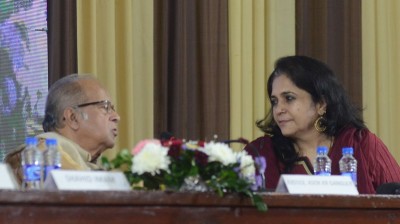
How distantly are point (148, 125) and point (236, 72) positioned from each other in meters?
0.55

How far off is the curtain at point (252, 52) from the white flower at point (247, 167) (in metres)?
2.43

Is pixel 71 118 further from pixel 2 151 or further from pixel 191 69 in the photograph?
pixel 191 69

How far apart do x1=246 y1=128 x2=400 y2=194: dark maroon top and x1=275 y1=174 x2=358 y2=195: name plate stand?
3.96 feet

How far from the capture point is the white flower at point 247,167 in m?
2.45

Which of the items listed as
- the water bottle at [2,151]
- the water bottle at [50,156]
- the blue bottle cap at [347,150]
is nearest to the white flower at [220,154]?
the water bottle at [50,156]

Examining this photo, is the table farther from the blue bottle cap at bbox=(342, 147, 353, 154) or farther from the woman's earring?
the woman's earring

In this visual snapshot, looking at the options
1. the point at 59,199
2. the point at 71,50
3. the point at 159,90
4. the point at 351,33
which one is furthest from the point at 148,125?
the point at 59,199

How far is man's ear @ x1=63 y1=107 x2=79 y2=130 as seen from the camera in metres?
3.86

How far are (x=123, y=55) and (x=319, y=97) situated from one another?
97 centimetres

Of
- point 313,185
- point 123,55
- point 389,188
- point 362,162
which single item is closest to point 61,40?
point 123,55

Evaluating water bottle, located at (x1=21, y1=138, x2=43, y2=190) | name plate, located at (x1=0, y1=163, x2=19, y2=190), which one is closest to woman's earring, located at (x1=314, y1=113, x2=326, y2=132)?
water bottle, located at (x1=21, y1=138, x2=43, y2=190)

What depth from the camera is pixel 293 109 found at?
423 cm

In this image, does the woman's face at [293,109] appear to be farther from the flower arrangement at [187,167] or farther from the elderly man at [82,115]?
the flower arrangement at [187,167]

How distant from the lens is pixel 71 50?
4.49 metres
